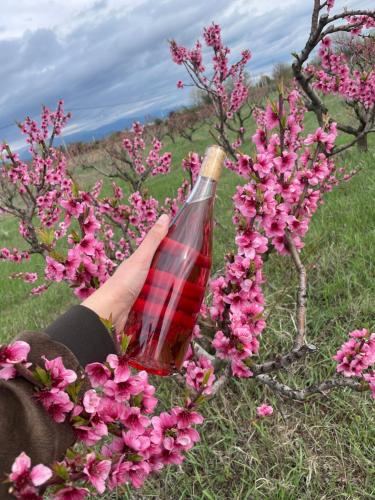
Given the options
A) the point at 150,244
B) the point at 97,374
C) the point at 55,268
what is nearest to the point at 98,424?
the point at 97,374

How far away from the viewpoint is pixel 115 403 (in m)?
1.29

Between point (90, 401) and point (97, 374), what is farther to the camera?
point (97, 374)

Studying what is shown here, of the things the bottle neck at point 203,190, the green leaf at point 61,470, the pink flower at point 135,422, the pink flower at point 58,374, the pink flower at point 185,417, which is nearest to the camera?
the green leaf at point 61,470

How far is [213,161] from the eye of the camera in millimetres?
1868

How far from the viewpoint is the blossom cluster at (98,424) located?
1011mm

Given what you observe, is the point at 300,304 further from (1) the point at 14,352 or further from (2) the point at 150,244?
(1) the point at 14,352

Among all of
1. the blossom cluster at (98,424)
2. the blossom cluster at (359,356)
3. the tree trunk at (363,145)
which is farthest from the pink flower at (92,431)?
the tree trunk at (363,145)

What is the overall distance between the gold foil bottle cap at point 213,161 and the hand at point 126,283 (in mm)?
330

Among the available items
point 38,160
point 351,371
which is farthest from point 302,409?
point 38,160

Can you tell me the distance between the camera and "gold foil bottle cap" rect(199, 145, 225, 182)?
73.3 inches

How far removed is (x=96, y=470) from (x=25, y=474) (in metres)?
0.24

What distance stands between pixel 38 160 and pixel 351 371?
5346 millimetres

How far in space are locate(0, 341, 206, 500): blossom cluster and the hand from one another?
0.55 meters

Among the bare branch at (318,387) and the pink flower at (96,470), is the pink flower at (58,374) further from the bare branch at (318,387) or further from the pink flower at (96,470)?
the bare branch at (318,387)
